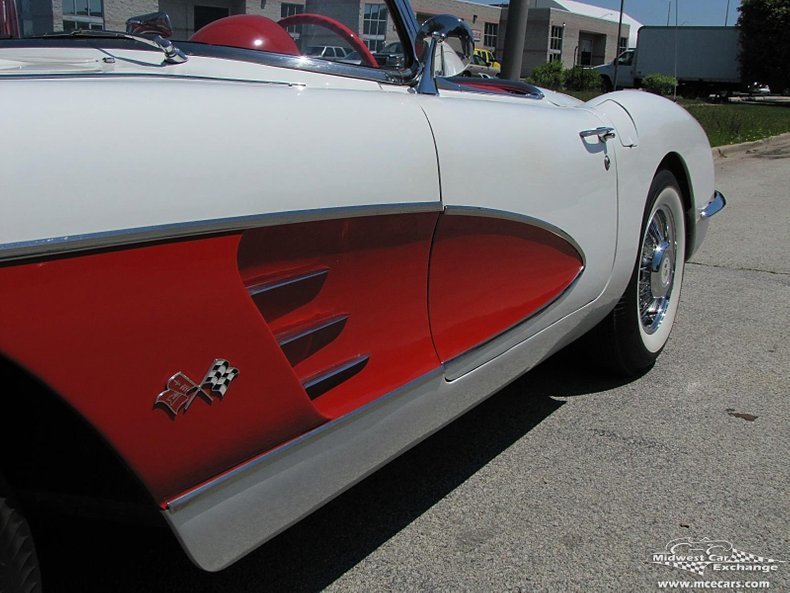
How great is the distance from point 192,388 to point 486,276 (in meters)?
0.96

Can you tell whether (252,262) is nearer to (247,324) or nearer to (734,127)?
(247,324)

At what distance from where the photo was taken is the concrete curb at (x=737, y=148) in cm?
1212

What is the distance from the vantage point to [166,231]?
4.27 feet

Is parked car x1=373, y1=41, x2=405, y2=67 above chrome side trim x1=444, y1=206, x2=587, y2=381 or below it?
above

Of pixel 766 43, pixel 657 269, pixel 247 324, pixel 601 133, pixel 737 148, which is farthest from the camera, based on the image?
pixel 766 43

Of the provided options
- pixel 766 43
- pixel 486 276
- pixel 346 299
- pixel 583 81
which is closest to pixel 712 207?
pixel 486 276

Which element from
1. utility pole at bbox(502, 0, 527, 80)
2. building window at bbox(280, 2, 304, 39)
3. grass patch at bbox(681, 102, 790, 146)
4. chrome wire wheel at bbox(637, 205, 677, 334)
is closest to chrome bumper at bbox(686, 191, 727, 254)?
chrome wire wheel at bbox(637, 205, 677, 334)

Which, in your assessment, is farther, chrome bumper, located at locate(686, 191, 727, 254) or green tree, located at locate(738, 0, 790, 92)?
green tree, located at locate(738, 0, 790, 92)

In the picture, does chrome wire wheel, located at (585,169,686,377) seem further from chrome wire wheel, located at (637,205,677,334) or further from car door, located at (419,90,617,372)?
car door, located at (419,90,617,372)

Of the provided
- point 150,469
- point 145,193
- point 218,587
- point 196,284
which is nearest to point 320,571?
point 218,587

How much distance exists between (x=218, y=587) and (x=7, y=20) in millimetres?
1575

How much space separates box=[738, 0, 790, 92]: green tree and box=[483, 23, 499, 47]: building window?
36.0 ft

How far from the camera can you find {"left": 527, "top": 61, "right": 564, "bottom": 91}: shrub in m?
34.6

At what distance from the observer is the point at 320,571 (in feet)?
6.81
